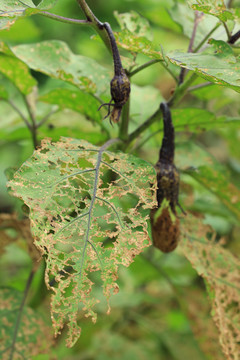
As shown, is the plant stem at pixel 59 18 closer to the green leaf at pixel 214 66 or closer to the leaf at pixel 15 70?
the green leaf at pixel 214 66

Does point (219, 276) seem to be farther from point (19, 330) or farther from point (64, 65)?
point (64, 65)

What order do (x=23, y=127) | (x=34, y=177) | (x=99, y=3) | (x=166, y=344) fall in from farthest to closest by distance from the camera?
(x=99, y=3)
(x=166, y=344)
(x=23, y=127)
(x=34, y=177)

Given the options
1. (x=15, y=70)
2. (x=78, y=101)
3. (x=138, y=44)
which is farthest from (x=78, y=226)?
(x=15, y=70)

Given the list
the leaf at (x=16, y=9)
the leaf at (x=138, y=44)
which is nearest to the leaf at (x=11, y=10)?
the leaf at (x=16, y=9)

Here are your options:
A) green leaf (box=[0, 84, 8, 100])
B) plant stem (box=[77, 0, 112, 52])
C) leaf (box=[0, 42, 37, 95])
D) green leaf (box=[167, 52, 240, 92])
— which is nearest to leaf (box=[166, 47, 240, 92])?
green leaf (box=[167, 52, 240, 92])

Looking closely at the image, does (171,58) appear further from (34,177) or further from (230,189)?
(230,189)

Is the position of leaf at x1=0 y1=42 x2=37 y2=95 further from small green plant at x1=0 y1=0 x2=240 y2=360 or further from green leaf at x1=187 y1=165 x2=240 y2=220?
green leaf at x1=187 y1=165 x2=240 y2=220

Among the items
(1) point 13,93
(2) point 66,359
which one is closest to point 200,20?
(1) point 13,93
